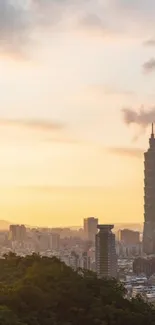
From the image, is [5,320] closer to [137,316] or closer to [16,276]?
[137,316]

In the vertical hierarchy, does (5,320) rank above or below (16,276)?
below

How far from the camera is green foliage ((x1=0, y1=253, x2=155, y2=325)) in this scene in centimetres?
1329

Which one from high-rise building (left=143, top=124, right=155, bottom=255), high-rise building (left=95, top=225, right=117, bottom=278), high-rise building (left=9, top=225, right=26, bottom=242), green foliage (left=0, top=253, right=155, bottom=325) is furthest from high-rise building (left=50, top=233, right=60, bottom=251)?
green foliage (left=0, top=253, right=155, bottom=325)

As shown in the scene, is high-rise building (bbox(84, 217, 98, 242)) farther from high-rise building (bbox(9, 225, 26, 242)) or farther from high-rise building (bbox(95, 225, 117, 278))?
high-rise building (bbox(95, 225, 117, 278))

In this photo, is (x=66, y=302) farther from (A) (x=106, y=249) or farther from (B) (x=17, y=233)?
(B) (x=17, y=233)

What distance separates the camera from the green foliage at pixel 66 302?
43.6 ft

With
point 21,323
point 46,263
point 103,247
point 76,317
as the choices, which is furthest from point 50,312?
point 103,247

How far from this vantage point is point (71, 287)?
1502 cm

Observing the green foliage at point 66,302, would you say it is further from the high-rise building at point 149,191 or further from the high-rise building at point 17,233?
the high-rise building at point 149,191

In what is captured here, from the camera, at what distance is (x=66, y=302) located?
1436 centimetres

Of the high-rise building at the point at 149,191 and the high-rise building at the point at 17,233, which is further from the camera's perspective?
the high-rise building at the point at 149,191

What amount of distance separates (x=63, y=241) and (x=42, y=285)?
127 metres

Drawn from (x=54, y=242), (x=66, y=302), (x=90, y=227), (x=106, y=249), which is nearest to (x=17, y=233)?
(x=54, y=242)

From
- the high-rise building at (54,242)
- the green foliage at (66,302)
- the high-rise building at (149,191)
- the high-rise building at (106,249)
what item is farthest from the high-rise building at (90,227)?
the green foliage at (66,302)
